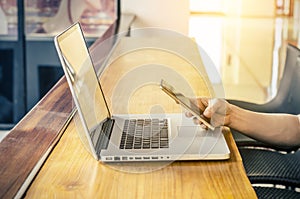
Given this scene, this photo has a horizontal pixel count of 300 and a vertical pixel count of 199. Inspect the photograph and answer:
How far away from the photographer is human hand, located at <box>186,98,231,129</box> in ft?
4.72

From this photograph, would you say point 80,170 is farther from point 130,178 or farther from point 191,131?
point 191,131

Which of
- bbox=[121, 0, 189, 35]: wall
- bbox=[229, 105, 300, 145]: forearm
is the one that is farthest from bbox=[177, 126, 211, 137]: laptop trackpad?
bbox=[121, 0, 189, 35]: wall

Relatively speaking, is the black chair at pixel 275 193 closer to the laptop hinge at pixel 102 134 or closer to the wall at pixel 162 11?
the laptop hinge at pixel 102 134

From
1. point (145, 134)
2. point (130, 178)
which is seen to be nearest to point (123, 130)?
point (145, 134)

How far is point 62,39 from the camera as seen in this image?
1.32 metres

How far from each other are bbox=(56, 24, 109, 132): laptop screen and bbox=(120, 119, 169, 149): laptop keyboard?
0.09 meters

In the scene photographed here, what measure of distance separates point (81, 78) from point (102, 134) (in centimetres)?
16

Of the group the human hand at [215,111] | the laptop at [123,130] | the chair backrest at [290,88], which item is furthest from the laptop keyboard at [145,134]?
A: the chair backrest at [290,88]

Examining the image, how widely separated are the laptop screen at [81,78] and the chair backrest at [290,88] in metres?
0.99

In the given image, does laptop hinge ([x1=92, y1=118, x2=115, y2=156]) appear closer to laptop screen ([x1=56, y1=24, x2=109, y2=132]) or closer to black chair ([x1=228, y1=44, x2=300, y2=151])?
laptop screen ([x1=56, y1=24, x2=109, y2=132])

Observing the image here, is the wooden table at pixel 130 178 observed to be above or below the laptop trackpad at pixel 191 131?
below

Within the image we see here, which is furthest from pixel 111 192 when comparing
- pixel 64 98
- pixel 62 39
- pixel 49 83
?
pixel 49 83

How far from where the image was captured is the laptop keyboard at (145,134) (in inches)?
51.5

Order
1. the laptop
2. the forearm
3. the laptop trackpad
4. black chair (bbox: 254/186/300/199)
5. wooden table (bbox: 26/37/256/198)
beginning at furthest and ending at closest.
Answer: black chair (bbox: 254/186/300/199) → the forearm → the laptop trackpad → the laptop → wooden table (bbox: 26/37/256/198)
